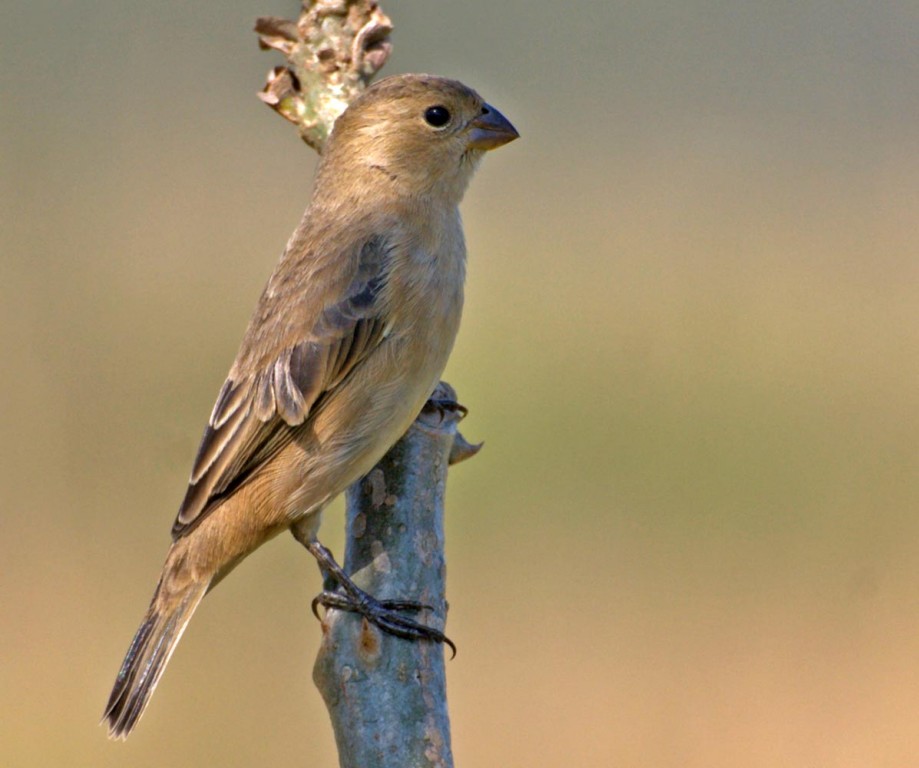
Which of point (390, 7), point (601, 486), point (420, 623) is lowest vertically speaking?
point (420, 623)

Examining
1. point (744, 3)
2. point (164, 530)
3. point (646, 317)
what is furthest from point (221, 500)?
point (744, 3)

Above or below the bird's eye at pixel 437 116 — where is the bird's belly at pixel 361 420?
below

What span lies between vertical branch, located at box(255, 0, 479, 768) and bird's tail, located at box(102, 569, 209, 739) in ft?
1.65

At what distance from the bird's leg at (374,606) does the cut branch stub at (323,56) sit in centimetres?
146

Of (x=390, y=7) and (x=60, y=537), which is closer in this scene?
(x=60, y=537)

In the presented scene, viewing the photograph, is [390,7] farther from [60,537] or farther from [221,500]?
[221,500]

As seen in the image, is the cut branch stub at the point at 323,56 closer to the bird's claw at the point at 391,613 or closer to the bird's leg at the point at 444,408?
the bird's leg at the point at 444,408

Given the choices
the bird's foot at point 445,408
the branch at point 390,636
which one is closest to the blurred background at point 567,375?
the bird's foot at point 445,408

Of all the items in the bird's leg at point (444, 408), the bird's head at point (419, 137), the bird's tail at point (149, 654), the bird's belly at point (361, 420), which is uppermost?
the bird's head at point (419, 137)

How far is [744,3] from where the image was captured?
348 inches

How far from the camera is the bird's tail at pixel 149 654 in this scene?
143 inches

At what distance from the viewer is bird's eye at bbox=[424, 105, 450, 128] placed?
13.5ft

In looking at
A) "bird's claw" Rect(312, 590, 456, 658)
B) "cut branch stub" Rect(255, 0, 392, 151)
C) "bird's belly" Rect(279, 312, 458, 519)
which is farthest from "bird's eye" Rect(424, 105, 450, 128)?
"bird's claw" Rect(312, 590, 456, 658)

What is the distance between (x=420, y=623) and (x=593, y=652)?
2678 mm
